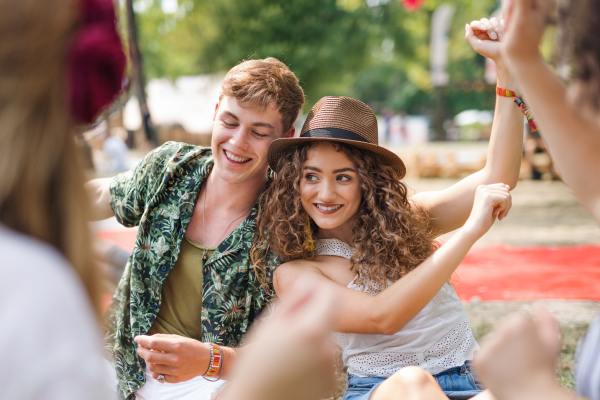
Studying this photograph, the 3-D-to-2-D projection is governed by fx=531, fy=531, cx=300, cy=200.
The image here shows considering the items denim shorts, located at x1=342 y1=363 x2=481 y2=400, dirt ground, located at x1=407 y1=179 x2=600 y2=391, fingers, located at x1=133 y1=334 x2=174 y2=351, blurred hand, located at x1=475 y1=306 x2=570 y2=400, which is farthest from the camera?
dirt ground, located at x1=407 y1=179 x2=600 y2=391

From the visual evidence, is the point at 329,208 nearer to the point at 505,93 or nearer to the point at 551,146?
the point at 505,93

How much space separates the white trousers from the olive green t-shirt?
0.21 meters

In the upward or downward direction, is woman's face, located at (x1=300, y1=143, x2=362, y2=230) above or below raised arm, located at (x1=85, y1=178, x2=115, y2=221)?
above

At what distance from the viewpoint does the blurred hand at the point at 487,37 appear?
2.17 m

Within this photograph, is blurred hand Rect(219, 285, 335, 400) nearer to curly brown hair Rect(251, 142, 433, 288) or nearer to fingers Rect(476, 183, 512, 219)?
fingers Rect(476, 183, 512, 219)

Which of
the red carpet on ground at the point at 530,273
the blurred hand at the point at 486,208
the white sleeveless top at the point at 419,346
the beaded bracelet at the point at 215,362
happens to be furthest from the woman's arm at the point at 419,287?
the red carpet on ground at the point at 530,273

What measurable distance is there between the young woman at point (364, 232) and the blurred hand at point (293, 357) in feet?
3.94

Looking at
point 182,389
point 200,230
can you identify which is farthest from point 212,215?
point 182,389

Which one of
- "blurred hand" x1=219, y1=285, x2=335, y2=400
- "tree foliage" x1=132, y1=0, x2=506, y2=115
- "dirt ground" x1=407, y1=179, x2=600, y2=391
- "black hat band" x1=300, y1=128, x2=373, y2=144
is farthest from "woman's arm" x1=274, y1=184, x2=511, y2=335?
"tree foliage" x1=132, y1=0, x2=506, y2=115

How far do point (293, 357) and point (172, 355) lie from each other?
4.07 feet

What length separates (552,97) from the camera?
3.89 feet

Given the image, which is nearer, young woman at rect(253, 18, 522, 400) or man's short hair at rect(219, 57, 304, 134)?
young woman at rect(253, 18, 522, 400)

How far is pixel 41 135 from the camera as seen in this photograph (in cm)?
88

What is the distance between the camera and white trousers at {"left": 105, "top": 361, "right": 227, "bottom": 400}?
2.21 m
